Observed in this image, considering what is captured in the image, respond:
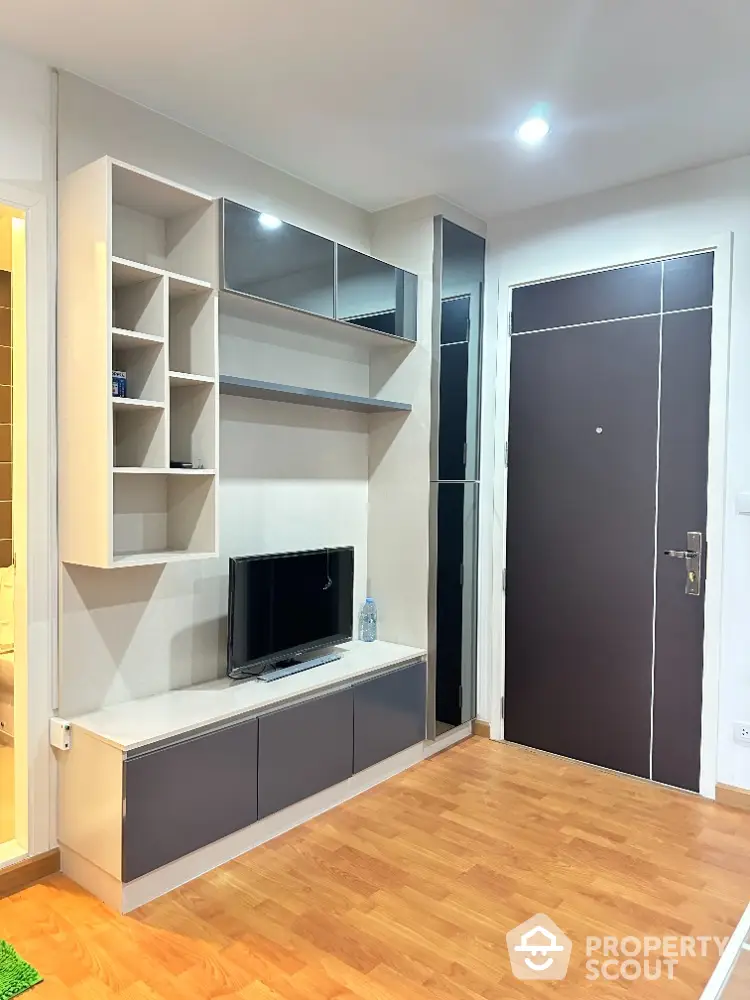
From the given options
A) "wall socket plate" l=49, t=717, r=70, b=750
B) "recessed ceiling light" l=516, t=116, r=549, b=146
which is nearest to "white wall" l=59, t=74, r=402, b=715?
"wall socket plate" l=49, t=717, r=70, b=750

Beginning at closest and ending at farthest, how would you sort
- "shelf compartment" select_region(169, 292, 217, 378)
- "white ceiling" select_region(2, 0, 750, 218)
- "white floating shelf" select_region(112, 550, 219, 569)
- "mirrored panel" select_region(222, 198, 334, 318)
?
1. "white ceiling" select_region(2, 0, 750, 218)
2. "white floating shelf" select_region(112, 550, 219, 569)
3. "shelf compartment" select_region(169, 292, 217, 378)
4. "mirrored panel" select_region(222, 198, 334, 318)

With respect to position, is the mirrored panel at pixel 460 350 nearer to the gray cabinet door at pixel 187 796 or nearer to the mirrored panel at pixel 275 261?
the mirrored panel at pixel 275 261

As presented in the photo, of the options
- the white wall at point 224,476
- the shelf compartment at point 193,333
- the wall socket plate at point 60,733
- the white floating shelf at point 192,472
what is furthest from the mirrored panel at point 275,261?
the wall socket plate at point 60,733

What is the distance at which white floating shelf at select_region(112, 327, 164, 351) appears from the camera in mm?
2404

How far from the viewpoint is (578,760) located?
3.65 metres

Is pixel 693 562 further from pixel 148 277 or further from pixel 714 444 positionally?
pixel 148 277

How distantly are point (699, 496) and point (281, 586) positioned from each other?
6.35ft

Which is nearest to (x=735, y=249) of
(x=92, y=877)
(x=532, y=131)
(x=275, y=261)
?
(x=532, y=131)

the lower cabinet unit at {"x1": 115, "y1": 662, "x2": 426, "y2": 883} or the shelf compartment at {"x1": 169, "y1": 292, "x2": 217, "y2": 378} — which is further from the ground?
the shelf compartment at {"x1": 169, "y1": 292, "x2": 217, "y2": 378}

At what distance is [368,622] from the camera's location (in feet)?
12.3

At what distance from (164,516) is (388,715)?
4.64 ft

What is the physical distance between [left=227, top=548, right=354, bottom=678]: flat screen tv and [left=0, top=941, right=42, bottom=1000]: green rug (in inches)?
45.1

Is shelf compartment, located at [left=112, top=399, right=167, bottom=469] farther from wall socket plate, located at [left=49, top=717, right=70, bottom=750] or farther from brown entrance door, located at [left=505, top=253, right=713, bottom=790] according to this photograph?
brown entrance door, located at [left=505, top=253, right=713, bottom=790]

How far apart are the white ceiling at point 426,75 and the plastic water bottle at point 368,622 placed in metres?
2.12
